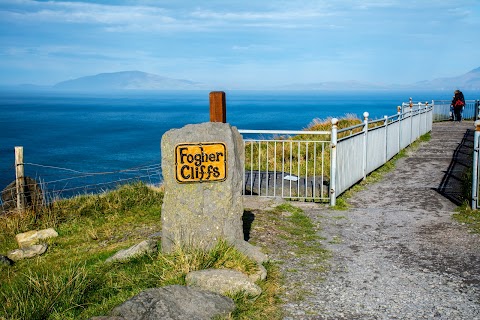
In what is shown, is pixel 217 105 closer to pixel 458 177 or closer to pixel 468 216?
pixel 468 216

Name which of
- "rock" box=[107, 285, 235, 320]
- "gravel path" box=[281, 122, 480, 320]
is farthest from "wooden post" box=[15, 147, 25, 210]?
"rock" box=[107, 285, 235, 320]

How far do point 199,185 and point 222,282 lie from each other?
1.60 m

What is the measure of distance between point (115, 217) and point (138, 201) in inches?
50.1

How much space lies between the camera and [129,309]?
16.3 ft

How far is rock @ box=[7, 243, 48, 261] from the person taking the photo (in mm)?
8625

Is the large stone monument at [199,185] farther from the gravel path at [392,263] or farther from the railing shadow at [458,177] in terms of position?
the railing shadow at [458,177]

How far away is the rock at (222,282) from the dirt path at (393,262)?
1.43 ft

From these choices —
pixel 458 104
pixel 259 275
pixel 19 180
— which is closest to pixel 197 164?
pixel 259 275

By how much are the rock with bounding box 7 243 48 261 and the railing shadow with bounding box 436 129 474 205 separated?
797cm

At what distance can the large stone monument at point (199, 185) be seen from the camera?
22.5 ft

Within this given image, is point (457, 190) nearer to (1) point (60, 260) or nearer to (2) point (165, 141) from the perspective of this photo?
(2) point (165, 141)

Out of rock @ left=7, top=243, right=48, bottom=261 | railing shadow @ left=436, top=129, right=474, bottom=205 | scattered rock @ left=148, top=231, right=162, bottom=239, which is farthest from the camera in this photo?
railing shadow @ left=436, top=129, right=474, bottom=205

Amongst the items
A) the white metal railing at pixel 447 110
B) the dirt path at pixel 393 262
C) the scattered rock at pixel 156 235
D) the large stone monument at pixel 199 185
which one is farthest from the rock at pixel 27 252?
the white metal railing at pixel 447 110

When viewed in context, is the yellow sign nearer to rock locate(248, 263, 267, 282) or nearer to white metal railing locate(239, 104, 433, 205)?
rock locate(248, 263, 267, 282)
